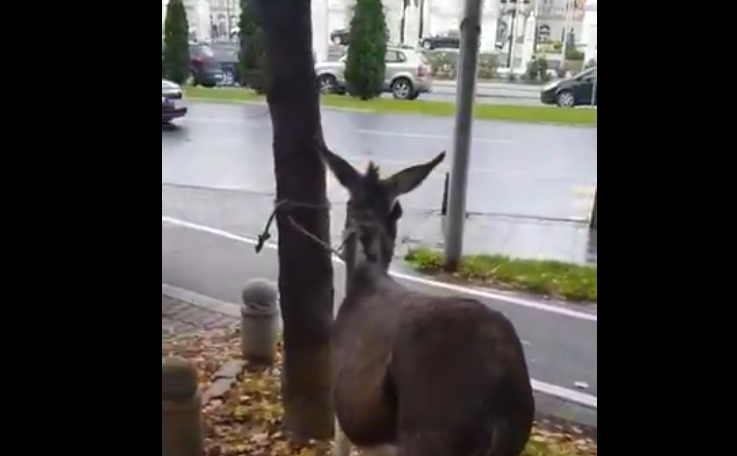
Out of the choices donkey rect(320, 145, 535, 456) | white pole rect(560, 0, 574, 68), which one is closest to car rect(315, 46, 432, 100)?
donkey rect(320, 145, 535, 456)

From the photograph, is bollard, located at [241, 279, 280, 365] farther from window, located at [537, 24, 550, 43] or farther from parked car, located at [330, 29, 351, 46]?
window, located at [537, 24, 550, 43]

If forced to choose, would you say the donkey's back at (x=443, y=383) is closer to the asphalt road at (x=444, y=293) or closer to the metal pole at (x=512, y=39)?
the asphalt road at (x=444, y=293)

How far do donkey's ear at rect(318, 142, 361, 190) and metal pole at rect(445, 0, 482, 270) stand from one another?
21 cm

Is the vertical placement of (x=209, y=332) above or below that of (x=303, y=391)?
above

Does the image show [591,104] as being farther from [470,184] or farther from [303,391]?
[303,391]

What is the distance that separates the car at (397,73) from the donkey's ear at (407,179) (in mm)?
141

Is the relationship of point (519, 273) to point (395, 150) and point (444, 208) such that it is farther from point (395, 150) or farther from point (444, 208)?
point (395, 150)

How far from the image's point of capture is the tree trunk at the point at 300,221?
3.67 feet

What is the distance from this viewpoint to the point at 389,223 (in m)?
1.01

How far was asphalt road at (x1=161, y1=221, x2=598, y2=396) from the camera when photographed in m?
1.08
